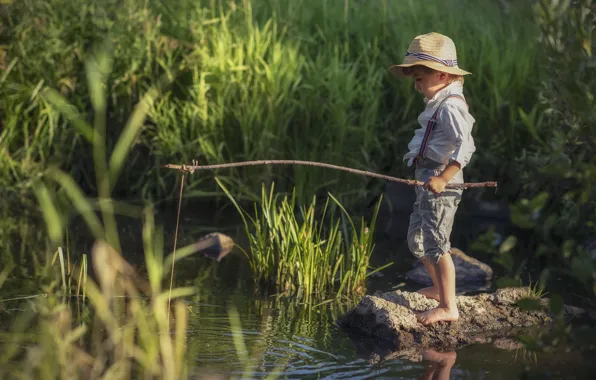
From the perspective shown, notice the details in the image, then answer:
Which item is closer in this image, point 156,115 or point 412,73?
point 412,73

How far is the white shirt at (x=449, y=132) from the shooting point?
525 cm

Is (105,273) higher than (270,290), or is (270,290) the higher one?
(105,273)

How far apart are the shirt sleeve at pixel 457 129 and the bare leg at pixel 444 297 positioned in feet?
1.77

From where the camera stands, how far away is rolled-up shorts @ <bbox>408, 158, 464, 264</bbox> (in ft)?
17.7

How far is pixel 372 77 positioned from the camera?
9016mm

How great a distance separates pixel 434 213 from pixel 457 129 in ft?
1.56

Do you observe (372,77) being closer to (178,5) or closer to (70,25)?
(178,5)

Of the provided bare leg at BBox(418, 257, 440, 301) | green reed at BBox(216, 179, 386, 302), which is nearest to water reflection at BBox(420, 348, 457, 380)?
bare leg at BBox(418, 257, 440, 301)

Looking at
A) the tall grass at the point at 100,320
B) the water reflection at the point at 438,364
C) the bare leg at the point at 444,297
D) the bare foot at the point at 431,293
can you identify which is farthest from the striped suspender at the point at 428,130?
the tall grass at the point at 100,320

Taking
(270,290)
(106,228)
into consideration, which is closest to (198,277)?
(270,290)

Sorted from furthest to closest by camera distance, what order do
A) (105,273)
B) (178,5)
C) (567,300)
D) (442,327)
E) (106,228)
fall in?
(178,5) < (106,228) < (567,300) < (442,327) < (105,273)

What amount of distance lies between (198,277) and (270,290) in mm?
552

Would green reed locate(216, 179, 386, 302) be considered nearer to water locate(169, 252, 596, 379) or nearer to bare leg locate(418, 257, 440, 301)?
water locate(169, 252, 596, 379)

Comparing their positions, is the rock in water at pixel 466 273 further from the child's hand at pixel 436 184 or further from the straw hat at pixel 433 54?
the straw hat at pixel 433 54
